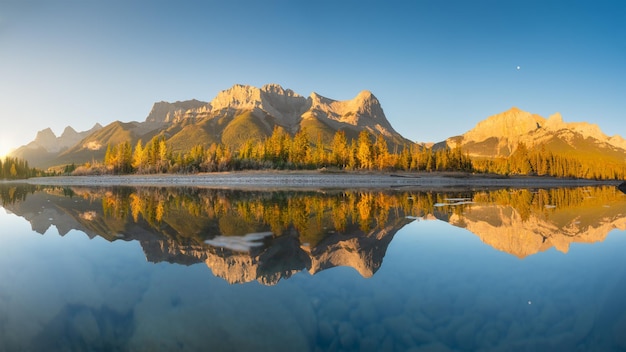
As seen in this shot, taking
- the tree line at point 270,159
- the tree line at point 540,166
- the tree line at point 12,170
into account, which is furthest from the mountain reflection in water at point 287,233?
the tree line at point 12,170

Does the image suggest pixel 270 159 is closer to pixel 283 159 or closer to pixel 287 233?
pixel 283 159

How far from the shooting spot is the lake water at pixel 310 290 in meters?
5.34

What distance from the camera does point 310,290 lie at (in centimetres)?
732

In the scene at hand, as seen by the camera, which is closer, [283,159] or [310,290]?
[310,290]

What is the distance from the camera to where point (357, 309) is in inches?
250

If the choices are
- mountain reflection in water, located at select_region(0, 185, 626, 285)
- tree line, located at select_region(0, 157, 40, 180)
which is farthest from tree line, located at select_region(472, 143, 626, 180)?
tree line, located at select_region(0, 157, 40, 180)

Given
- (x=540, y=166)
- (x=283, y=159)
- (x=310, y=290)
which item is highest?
(x=283, y=159)

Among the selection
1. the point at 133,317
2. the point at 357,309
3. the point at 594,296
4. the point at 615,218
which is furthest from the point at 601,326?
the point at 615,218

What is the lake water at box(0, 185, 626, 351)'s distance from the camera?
5336 millimetres

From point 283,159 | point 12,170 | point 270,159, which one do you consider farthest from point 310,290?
point 12,170

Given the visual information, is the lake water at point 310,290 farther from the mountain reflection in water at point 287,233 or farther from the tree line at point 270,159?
the tree line at point 270,159

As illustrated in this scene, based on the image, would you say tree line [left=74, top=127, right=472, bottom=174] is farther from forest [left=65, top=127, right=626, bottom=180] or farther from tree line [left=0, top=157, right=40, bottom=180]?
tree line [left=0, top=157, right=40, bottom=180]

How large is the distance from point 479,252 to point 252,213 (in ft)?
39.7

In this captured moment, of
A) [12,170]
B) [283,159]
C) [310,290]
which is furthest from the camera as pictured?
[12,170]
